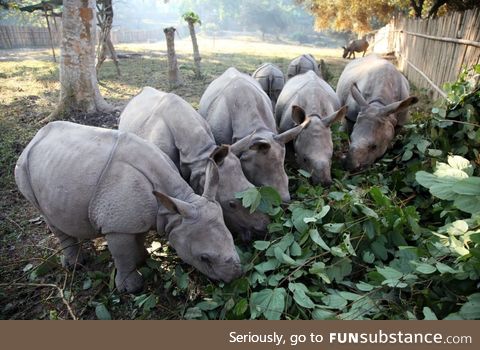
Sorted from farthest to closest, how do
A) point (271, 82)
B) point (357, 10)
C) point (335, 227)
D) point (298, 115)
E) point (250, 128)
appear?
1. point (357, 10)
2. point (271, 82)
3. point (298, 115)
4. point (250, 128)
5. point (335, 227)

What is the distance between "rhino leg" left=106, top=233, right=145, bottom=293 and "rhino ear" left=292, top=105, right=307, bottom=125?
2774 millimetres

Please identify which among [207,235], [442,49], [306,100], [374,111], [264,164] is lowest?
[207,235]

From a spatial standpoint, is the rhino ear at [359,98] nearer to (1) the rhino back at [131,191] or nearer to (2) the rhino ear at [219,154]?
(2) the rhino ear at [219,154]

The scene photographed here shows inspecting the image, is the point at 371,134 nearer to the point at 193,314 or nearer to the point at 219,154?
the point at 219,154

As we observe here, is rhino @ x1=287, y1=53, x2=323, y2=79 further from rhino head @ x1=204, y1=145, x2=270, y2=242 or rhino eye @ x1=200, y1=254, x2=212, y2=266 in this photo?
rhino eye @ x1=200, y1=254, x2=212, y2=266

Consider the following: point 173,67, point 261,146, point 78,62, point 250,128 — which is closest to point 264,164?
point 261,146

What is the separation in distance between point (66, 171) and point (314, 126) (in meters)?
3.29

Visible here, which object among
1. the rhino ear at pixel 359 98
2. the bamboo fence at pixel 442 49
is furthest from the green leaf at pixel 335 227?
the bamboo fence at pixel 442 49

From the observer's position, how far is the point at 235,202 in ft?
13.3

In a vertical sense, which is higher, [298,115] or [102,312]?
[298,115]

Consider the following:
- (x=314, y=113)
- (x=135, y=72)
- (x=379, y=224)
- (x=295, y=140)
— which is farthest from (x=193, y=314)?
(x=135, y=72)

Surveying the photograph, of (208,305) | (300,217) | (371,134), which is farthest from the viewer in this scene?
(371,134)

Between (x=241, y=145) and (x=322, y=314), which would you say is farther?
(x=241, y=145)
